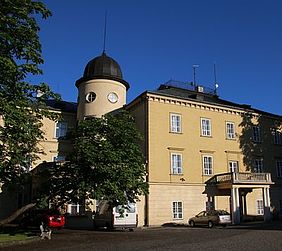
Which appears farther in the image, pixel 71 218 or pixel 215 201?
pixel 215 201

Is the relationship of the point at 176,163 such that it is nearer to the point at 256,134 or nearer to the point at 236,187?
the point at 236,187

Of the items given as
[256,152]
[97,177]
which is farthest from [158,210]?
[256,152]

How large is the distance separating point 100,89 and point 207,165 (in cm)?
1314

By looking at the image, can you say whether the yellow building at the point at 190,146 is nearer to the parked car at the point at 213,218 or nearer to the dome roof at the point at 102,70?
the dome roof at the point at 102,70

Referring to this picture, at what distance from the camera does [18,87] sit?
1858 cm

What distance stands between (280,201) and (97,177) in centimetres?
2438

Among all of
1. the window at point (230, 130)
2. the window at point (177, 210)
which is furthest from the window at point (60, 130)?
the window at point (230, 130)

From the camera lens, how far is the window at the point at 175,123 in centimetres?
3369

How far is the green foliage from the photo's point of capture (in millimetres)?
17125

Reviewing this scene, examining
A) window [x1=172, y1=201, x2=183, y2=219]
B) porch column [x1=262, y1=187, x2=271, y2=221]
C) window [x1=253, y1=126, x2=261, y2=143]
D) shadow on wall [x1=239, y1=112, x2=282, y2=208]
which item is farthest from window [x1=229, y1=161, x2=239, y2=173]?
window [x1=172, y1=201, x2=183, y2=219]

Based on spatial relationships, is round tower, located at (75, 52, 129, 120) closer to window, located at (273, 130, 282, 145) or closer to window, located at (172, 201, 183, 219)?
window, located at (172, 201, 183, 219)

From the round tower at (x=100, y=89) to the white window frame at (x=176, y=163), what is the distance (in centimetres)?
865

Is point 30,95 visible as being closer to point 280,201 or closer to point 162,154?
point 162,154

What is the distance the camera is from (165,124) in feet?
109
